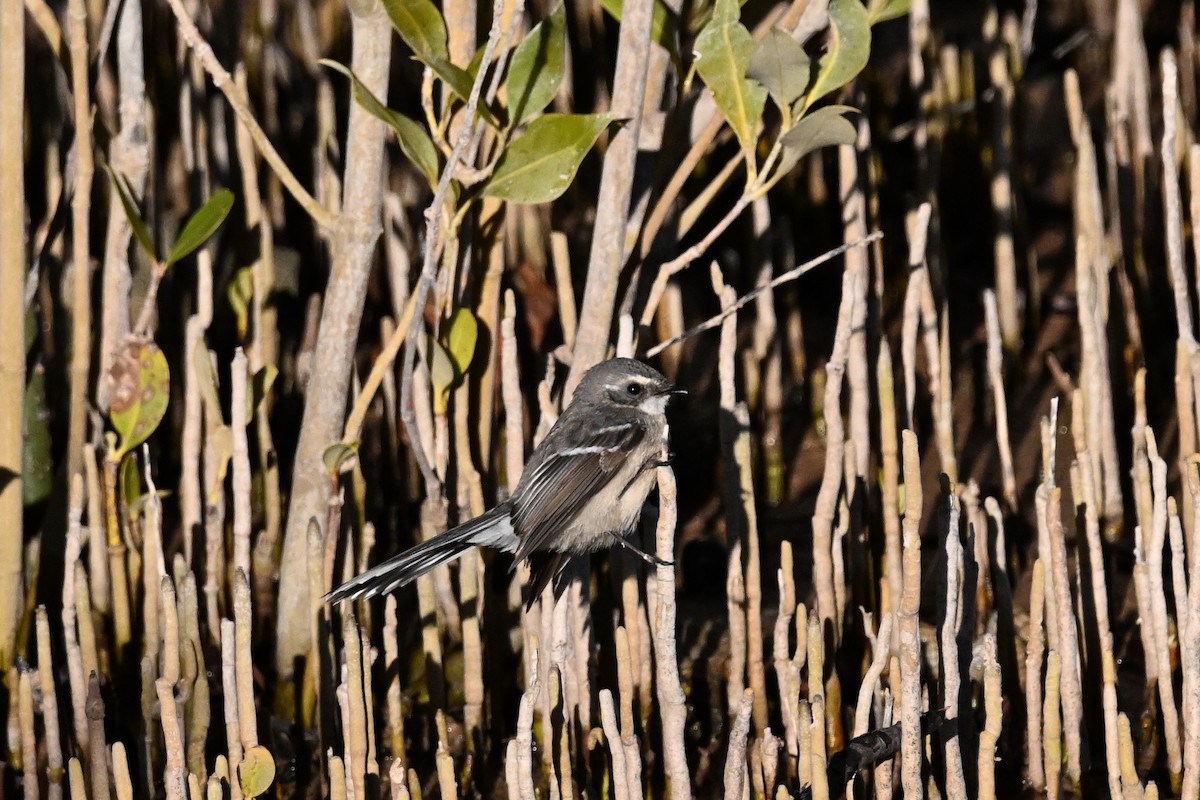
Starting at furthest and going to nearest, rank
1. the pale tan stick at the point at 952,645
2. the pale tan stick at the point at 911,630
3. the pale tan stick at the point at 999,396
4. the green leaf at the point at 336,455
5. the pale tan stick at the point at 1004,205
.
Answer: the pale tan stick at the point at 1004,205 → the pale tan stick at the point at 999,396 → the green leaf at the point at 336,455 → the pale tan stick at the point at 952,645 → the pale tan stick at the point at 911,630

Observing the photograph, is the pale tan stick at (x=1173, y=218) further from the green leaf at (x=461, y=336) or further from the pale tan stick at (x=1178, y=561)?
the green leaf at (x=461, y=336)

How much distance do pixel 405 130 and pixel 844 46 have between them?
47.0 inches

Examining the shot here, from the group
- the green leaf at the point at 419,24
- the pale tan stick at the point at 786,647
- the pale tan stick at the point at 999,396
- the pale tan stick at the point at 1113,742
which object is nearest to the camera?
the pale tan stick at the point at 1113,742

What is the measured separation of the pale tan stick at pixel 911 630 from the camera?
3.23 metres

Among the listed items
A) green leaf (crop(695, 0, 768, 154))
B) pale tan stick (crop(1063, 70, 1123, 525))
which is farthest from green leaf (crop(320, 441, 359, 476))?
pale tan stick (crop(1063, 70, 1123, 525))

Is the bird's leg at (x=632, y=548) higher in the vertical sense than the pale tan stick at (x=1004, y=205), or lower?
lower

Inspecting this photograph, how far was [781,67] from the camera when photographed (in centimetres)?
387

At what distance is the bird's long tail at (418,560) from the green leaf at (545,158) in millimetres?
923

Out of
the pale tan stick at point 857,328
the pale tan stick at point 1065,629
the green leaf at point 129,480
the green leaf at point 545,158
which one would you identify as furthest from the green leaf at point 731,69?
the green leaf at point 129,480

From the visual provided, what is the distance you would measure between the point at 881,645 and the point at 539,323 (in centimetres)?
203

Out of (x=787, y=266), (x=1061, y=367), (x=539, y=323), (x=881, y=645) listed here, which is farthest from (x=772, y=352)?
(x=881, y=645)

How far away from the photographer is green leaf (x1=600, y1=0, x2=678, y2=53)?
4055 mm

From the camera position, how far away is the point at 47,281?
16.8 ft

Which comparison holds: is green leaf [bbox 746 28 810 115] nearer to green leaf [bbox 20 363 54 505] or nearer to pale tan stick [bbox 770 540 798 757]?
pale tan stick [bbox 770 540 798 757]
